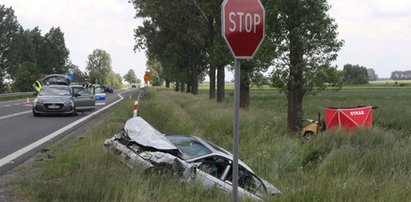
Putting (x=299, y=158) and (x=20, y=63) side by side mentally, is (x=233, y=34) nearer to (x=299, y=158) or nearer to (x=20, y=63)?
(x=299, y=158)

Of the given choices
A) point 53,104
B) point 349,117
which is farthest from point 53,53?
point 349,117

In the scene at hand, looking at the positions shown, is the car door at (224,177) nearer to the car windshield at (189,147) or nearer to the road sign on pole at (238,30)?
the car windshield at (189,147)

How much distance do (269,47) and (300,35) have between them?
3.36ft

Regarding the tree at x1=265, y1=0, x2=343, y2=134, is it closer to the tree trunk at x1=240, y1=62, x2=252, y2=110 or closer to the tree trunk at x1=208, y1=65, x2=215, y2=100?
the tree trunk at x1=240, y1=62, x2=252, y2=110

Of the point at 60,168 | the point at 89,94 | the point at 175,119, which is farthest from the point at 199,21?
the point at 60,168

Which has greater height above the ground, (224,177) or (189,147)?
(189,147)

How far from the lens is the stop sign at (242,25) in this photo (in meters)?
4.95

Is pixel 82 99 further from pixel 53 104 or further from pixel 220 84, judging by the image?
pixel 220 84

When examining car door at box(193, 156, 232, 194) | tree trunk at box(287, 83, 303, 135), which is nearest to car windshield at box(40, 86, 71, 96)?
tree trunk at box(287, 83, 303, 135)

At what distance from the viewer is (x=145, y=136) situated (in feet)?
25.7

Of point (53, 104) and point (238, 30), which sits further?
point (53, 104)

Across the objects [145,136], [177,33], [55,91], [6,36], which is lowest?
[145,136]

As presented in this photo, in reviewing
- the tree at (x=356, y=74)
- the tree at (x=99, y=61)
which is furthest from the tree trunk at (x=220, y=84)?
the tree at (x=99, y=61)

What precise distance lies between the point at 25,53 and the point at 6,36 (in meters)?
5.44
